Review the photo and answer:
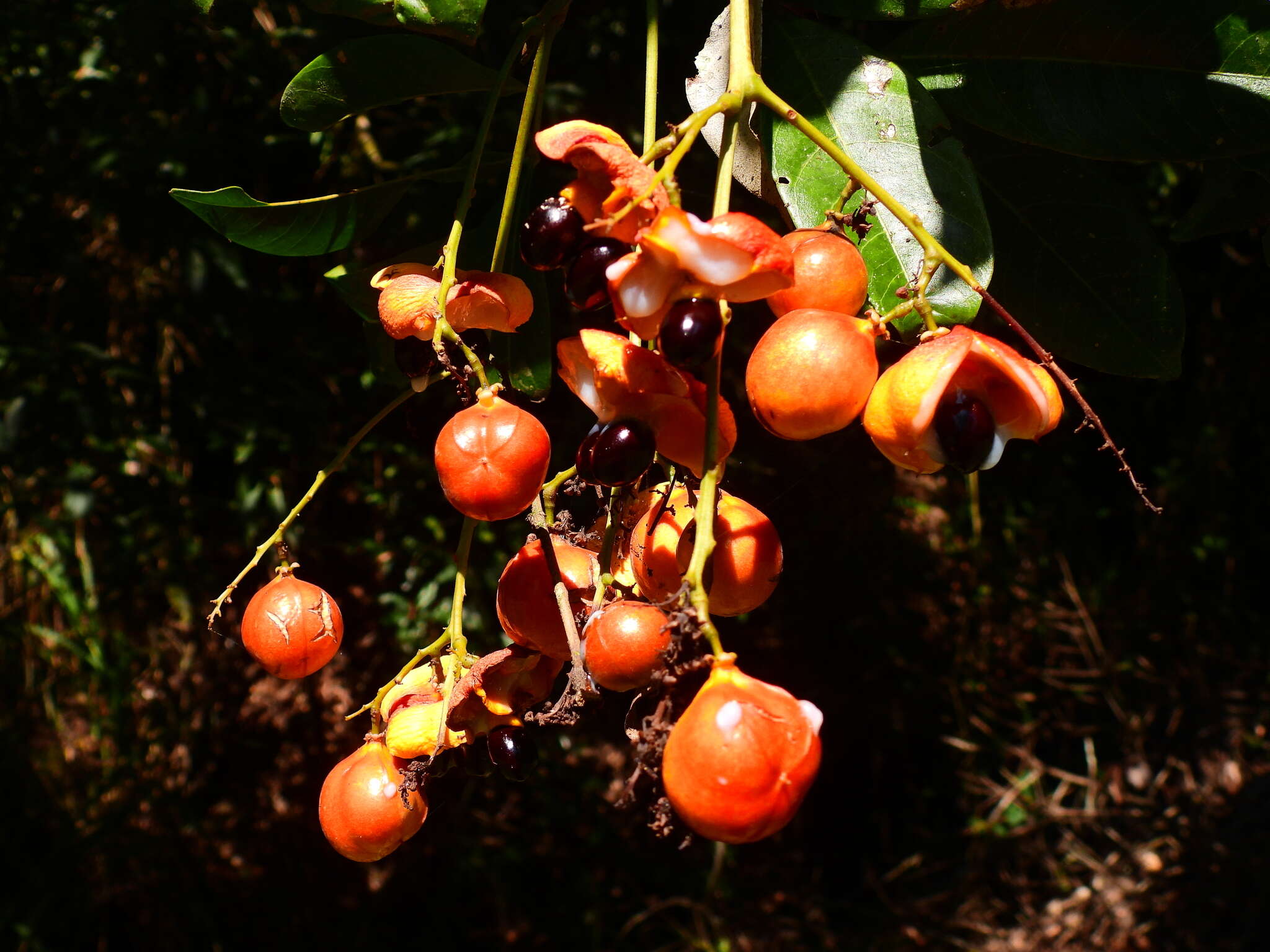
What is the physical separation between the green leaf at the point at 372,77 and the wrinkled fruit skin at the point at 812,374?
17.4 inches

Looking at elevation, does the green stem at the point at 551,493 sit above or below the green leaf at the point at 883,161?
below

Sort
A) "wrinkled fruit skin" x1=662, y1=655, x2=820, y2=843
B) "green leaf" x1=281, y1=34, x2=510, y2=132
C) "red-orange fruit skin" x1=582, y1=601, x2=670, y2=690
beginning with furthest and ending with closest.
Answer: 1. "green leaf" x1=281, y1=34, x2=510, y2=132
2. "red-orange fruit skin" x1=582, y1=601, x2=670, y2=690
3. "wrinkled fruit skin" x1=662, y1=655, x2=820, y2=843

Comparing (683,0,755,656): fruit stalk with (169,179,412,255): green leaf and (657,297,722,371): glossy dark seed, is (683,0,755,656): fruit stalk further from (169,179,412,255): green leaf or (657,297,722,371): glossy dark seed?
(169,179,412,255): green leaf

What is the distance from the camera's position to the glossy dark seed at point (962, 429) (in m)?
0.54

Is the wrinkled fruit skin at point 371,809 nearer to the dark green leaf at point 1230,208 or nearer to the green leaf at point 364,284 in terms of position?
the green leaf at point 364,284

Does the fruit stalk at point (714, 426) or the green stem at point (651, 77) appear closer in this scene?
the fruit stalk at point (714, 426)

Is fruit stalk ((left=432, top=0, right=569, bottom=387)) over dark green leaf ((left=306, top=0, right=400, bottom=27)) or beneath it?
beneath

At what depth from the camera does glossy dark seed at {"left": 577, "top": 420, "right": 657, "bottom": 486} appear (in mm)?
542

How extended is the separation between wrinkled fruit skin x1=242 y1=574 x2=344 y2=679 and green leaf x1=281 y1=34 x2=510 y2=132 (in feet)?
1.25

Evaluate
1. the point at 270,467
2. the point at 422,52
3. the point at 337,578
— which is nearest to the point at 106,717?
the point at 337,578

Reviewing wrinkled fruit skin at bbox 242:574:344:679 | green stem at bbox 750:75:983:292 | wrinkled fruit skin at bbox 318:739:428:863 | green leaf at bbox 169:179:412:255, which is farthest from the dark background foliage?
green stem at bbox 750:75:983:292

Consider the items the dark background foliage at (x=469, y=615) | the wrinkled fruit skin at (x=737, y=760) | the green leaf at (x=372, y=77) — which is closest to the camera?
the wrinkled fruit skin at (x=737, y=760)

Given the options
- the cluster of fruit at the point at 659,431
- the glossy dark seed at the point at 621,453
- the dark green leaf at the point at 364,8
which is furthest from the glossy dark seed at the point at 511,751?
the dark green leaf at the point at 364,8

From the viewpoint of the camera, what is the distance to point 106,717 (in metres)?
2.06
